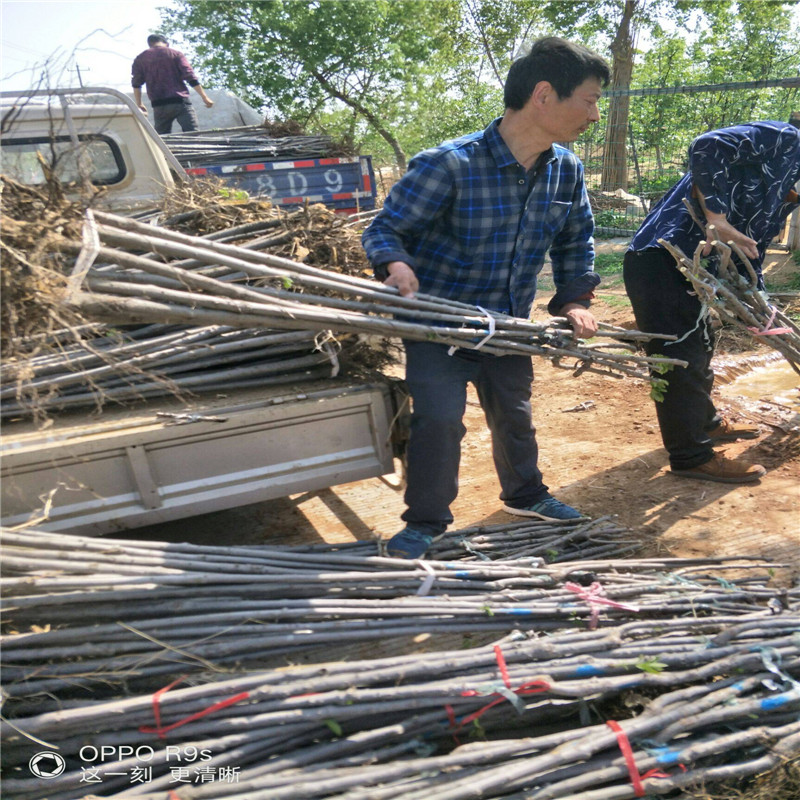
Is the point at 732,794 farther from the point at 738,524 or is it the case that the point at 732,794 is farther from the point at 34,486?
the point at 34,486

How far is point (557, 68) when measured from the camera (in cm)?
268

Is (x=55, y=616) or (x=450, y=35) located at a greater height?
(x=450, y=35)

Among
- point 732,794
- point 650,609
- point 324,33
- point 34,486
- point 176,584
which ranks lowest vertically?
point 732,794

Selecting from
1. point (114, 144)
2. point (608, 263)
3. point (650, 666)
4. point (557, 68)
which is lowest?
point (650, 666)

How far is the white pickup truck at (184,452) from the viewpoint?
7.72ft

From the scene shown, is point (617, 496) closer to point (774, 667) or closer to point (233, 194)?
point (774, 667)

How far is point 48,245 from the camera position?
6.06ft

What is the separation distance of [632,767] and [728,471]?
2349 mm

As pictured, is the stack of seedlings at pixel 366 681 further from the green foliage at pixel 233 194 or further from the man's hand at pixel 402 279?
the green foliage at pixel 233 194

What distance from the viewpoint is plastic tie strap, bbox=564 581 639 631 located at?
2305 mm

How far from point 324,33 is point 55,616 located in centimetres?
1345

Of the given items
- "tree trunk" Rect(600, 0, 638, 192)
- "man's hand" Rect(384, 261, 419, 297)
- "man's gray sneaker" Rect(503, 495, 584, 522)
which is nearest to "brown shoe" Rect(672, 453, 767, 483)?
"man's gray sneaker" Rect(503, 495, 584, 522)

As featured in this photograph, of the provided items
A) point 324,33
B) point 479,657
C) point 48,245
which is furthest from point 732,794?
point 324,33

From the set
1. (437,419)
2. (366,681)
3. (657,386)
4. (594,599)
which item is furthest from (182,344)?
(657,386)
